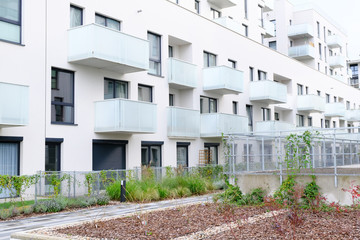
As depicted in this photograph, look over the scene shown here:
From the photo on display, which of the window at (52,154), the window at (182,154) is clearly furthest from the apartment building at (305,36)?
the window at (52,154)

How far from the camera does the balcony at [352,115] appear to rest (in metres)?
48.8

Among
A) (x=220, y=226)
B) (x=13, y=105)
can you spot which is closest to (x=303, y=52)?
(x=13, y=105)

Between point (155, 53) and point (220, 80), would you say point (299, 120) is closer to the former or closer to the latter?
point (220, 80)

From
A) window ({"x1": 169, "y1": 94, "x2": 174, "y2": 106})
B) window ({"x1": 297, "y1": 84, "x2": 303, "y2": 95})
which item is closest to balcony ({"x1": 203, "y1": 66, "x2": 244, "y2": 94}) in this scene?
window ({"x1": 169, "y1": 94, "x2": 174, "y2": 106})

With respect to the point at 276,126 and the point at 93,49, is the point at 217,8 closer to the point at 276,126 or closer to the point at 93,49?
the point at 276,126

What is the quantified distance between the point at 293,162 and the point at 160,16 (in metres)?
12.9

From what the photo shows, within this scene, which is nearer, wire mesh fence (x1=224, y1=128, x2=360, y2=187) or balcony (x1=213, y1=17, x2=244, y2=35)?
Result: wire mesh fence (x1=224, y1=128, x2=360, y2=187)

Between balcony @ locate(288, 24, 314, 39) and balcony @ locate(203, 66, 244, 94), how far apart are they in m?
20.3

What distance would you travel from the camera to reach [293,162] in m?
13.3

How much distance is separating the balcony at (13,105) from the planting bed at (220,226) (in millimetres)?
5866

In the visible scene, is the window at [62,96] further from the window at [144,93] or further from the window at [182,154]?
the window at [182,154]

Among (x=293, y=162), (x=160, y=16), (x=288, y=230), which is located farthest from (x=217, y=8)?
(x=288, y=230)

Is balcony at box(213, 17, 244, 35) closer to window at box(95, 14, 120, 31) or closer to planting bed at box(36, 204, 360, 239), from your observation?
window at box(95, 14, 120, 31)

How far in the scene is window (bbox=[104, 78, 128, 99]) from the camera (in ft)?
66.5
